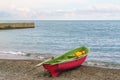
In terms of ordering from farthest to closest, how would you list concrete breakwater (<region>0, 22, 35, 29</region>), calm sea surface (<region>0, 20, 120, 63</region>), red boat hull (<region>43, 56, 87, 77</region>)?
1. concrete breakwater (<region>0, 22, 35, 29</region>)
2. calm sea surface (<region>0, 20, 120, 63</region>)
3. red boat hull (<region>43, 56, 87, 77</region>)

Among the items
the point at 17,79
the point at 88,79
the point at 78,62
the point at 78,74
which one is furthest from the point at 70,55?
the point at 17,79

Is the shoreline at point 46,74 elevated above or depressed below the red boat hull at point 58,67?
below

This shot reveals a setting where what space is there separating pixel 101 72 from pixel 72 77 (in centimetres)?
239

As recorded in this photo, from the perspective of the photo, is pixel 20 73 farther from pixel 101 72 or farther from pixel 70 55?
pixel 101 72

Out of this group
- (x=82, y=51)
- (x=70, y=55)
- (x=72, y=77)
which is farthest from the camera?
(x=82, y=51)

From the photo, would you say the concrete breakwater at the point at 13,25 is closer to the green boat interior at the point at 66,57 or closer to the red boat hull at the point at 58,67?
the green boat interior at the point at 66,57

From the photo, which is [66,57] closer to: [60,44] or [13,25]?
[60,44]

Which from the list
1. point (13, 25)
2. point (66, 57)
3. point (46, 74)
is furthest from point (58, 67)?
point (13, 25)

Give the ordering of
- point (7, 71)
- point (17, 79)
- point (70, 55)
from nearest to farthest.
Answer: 1. point (17, 79)
2. point (7, 71)
3. point (70, 55)

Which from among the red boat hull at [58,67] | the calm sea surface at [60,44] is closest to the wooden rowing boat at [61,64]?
the red boat hull at [58,67]

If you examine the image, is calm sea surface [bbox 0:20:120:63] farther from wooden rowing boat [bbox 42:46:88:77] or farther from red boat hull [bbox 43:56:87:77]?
red boat hull [bbox 43:56:87:77]

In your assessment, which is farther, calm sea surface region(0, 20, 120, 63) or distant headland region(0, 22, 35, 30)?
distant headland region(0, 22, 35, 30)

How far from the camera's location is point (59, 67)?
14797 mm

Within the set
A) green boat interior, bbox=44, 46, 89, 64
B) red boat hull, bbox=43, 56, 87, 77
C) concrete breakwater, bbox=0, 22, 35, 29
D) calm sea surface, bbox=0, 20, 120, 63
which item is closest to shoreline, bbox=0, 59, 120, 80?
red boat hull, bbox=43, 56, 87, 77
